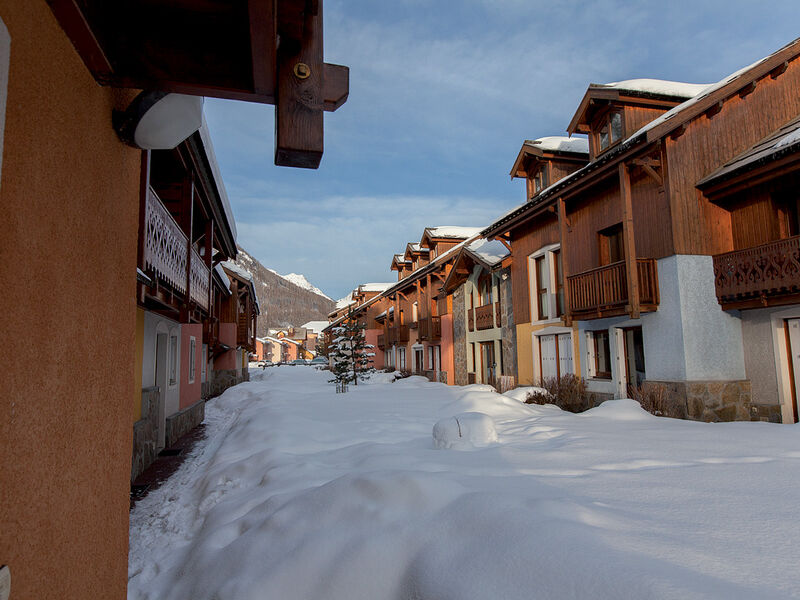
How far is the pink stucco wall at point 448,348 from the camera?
21828 mm

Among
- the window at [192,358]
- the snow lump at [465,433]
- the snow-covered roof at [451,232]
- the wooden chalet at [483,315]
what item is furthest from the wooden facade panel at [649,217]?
the snow-covered roof at [451,232]

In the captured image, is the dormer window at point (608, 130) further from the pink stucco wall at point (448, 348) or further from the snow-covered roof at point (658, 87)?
the pink stucco wall at point (448, 348)

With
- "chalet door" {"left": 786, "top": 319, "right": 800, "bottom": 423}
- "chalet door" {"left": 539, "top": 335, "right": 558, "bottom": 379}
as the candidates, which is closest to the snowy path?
"chalet door" {"left": 786, "top": 319, "right": 800, "bottom": 423}

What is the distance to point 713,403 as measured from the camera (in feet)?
30.1

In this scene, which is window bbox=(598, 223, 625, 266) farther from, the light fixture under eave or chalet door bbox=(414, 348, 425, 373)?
chalet door bbox=(414, 348, 425, 373)

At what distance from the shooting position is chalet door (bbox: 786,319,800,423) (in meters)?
8.84

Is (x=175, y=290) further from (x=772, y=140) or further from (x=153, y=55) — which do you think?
(x=772, y=140)

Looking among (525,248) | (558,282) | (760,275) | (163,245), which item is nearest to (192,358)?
(163,245)

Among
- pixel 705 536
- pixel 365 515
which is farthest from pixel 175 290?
pixel 705 536

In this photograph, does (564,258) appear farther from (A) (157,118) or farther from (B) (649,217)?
(A) (157,118)

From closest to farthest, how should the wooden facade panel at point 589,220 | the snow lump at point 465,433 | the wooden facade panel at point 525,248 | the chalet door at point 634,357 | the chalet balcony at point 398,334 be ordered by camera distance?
the snow lump at point 465,433
the chalet door at point 634,357
the wooden facade panel at point 589,220
the wooden facade panel at point 525,248
the chalet balcony at point 398,334

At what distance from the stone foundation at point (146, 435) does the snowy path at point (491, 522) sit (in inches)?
52.9

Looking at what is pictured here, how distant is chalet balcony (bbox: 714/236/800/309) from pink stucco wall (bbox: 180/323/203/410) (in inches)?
495

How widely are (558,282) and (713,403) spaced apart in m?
5.59
